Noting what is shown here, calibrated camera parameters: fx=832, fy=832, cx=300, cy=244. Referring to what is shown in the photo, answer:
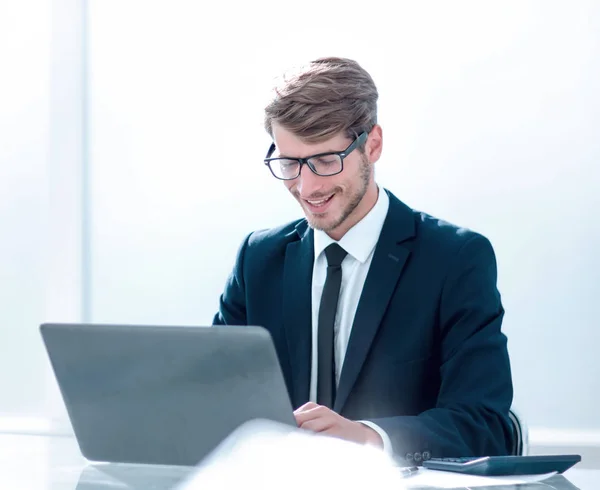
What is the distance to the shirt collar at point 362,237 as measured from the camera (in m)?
2.23

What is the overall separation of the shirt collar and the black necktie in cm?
8

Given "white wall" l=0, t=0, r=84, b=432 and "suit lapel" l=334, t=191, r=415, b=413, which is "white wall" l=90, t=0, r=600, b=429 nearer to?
"white wall" l=0, t=0, r=84, b=432

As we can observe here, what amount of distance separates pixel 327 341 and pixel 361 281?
19cm

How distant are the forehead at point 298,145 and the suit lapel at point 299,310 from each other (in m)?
0.30

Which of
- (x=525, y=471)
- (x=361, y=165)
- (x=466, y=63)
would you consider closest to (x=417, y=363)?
(x=361, y=165)

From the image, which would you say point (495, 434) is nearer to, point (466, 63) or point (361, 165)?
point (361, 165)

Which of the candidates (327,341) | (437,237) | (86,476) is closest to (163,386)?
(86,476)

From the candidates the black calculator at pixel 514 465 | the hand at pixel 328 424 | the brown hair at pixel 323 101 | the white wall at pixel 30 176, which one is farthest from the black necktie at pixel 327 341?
the white wall at pixel 30 176

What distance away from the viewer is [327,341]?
216cm

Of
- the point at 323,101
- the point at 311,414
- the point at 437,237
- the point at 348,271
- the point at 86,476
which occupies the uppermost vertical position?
the point at 323,101

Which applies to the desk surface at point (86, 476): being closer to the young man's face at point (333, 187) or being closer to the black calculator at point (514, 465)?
the black calculator at point (514, 465)

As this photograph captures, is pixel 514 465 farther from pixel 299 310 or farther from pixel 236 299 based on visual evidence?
pixel 236 299

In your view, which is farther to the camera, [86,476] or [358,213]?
[358,213]

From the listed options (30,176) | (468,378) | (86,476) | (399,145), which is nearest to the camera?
(86,476)
